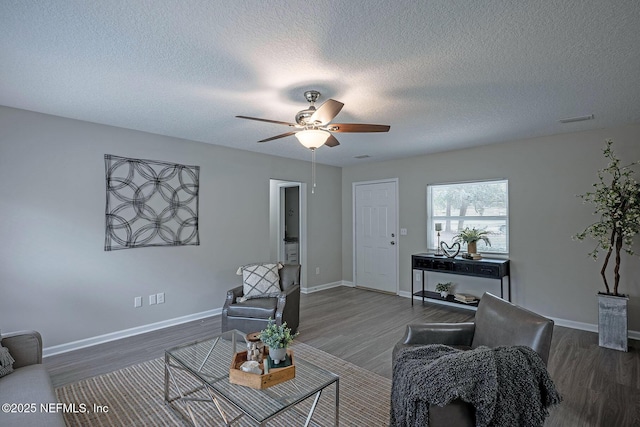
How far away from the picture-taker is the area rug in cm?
213

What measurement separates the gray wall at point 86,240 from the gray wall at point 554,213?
3.70 metres

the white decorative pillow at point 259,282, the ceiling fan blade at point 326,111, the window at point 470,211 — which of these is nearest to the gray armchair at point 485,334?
the ceiling fan blade at point 326,111

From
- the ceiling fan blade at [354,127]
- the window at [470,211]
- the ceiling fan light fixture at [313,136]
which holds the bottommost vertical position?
the window at [470,211]

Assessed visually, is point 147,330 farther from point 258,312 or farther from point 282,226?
point 282,226

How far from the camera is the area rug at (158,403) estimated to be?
2131mm

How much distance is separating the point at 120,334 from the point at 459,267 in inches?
172

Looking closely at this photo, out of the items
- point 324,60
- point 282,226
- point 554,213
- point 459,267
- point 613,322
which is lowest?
point 613,322

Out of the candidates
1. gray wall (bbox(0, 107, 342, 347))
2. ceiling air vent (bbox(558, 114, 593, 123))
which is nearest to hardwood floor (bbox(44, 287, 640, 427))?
gray wall (bbox(0, 107, 342, 347))

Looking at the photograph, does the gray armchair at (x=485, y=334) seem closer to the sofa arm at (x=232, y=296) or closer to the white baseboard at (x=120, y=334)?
the sofa arm at (x=232, y=296)

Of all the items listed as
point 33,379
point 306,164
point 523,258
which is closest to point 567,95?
point 523,258

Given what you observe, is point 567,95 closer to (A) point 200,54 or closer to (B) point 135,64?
(A) point 200,54

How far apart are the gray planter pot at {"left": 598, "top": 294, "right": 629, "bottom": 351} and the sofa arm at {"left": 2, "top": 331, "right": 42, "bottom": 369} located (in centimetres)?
502

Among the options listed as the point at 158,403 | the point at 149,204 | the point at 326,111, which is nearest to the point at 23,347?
the point at 158,403

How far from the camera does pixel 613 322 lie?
10.9 feet
